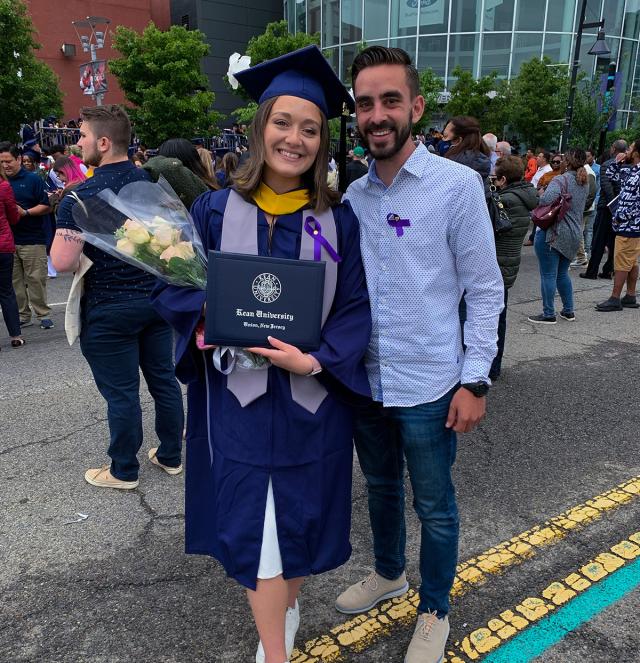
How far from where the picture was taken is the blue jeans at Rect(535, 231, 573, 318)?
21.4ft

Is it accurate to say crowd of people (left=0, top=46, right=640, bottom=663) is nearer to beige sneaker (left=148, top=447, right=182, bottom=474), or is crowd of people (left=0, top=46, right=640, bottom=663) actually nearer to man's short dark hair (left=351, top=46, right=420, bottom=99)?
man's short dark hair (left=351, top=46, right=420, bottom=99)

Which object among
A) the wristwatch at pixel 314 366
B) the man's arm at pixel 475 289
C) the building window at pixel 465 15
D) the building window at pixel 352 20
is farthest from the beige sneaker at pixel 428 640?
the building window at pixel 352 20

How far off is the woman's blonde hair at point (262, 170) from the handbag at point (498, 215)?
2748mm

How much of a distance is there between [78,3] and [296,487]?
42074 millimetres

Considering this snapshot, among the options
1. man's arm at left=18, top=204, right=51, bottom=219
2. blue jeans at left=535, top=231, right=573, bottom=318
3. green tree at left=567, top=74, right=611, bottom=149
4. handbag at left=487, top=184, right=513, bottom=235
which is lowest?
blue jeans at left=535, top=231, right=573, bottom=318

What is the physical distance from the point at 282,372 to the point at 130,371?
1.69 metres

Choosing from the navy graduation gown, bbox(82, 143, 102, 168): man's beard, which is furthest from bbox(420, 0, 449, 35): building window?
the navy graduation gown

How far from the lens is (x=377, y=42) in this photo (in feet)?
105

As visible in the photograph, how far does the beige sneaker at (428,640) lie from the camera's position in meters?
2.09

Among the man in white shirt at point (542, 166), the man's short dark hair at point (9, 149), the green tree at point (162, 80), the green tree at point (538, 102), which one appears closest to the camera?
the man's short dark hair at point (9, 149)

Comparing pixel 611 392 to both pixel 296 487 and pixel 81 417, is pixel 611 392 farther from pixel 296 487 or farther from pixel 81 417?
pixel 81 417

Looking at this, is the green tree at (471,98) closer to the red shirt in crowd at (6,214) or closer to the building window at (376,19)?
the building window at (376,19)

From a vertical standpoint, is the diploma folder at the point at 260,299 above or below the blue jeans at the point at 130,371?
above

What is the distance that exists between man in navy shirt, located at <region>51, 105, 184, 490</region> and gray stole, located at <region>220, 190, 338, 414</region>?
4.29 feet
